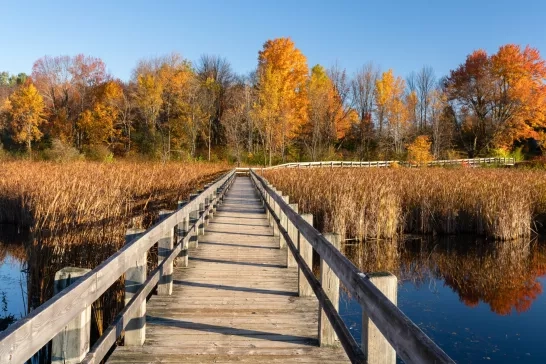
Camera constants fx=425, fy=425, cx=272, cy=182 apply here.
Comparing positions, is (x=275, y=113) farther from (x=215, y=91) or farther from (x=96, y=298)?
(x=96, y=298)

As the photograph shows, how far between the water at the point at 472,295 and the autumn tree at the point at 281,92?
34.6 meters

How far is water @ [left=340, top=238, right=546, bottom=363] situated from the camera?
6590 mm

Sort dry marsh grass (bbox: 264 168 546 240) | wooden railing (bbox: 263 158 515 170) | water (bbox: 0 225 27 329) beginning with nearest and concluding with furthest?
water (bbox: 0 225 27 329)
dry marsh grass (bbox: 264 168 546 240)
wooden railing (bbox: 263 158 515 170)

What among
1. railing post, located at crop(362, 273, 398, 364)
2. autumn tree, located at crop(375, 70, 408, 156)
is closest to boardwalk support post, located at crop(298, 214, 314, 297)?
railing post, located at crop(362, 273, 398, 364)

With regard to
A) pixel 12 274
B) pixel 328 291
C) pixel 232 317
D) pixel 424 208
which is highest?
pixel 328 291

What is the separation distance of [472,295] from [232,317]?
6297mm

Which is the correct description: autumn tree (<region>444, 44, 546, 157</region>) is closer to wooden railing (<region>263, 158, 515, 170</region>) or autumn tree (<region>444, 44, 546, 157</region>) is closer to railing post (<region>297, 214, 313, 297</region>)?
wooden railing (<region>263, 158, 515, 170</region>)

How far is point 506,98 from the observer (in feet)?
156

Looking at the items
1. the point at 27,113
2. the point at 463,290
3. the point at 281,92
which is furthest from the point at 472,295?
the point at 27,113

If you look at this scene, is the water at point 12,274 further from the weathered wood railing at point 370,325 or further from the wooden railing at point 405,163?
the wooden railing at point 405,163

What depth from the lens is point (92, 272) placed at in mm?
2389

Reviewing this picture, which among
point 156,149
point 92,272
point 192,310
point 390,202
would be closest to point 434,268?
point 390,202

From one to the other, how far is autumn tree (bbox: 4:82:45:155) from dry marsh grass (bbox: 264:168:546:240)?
43.6 meters

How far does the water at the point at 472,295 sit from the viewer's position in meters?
6.59
